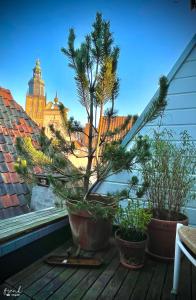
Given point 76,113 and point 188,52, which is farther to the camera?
point 188,52

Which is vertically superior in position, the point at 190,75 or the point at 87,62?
the point at 190,75

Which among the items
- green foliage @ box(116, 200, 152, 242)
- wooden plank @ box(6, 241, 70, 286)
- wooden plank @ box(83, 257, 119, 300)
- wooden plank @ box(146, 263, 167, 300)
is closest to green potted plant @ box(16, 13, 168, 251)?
green foliage @ box(116, 200, 152, 242)

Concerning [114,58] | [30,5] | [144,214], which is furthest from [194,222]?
[30,5]

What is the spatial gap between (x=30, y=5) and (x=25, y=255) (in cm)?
281

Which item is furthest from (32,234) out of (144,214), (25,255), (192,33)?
(192,33)

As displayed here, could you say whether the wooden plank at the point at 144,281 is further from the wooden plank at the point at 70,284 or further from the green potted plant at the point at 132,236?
the wooden plank at the point at 70,284

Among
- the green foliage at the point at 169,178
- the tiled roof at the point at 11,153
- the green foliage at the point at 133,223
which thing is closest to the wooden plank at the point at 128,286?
the green foliage at the point at 133,223

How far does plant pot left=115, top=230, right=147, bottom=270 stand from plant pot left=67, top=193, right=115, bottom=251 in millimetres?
180

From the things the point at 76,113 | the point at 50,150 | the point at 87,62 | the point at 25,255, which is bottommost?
the point at 25,255

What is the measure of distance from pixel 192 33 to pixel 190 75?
50 cm

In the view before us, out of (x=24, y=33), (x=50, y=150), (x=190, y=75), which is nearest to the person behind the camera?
(x=50, y=150)

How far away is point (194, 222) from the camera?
205 cm

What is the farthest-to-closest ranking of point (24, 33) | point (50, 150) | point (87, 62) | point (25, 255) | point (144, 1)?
point (24, 33), point (144, 1), point (50, 150), point (87, 62), point (25, 255)

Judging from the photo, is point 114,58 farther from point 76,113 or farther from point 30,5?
point 30,5
